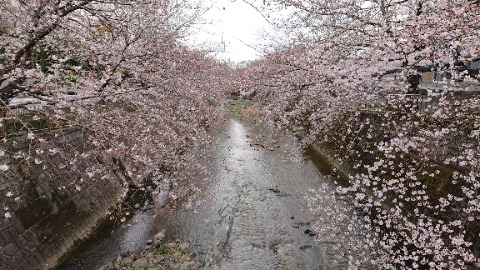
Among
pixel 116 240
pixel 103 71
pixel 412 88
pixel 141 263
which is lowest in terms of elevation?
pixel 141 263

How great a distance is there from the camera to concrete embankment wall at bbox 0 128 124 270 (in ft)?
23.2

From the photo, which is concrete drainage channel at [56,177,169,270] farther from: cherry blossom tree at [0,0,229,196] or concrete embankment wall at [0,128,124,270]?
cherry blossom tree at [0,0,229,196]

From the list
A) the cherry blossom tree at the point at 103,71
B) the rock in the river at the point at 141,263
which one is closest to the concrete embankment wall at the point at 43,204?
the cherry blossom tree at the point at 103,71

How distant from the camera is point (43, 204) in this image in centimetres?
838

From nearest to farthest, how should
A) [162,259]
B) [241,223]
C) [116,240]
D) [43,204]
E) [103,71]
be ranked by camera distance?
A: 1. [103,71]
2. [162,259]
3. [43,204]
4. [116,240]
5. [241,223]

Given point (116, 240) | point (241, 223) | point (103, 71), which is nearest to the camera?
Result: point (103, 71)

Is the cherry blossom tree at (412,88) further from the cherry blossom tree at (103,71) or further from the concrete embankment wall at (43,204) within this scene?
A: the concrete embankment wall at (43,204)

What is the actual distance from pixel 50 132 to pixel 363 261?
8.90 m

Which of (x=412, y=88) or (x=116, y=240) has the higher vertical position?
(x=412, y=88)

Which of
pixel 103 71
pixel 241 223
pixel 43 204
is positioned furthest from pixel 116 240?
pixel 103 71

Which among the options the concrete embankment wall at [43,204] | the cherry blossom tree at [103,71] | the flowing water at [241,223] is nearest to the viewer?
the cherry blossom tree at [103,71]

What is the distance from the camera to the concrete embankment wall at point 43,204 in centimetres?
707

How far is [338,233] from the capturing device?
31.0 ft

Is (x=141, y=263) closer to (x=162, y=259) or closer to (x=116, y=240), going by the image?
(x=162, y=259)
